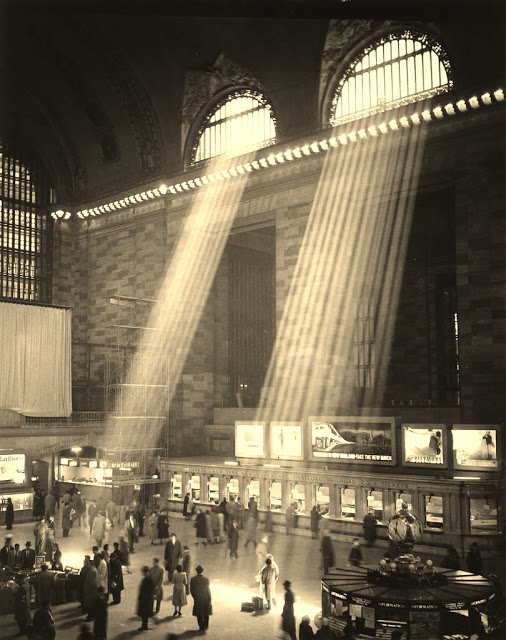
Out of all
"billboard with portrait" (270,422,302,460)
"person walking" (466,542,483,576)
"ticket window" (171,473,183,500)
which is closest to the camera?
"person walking" (466,542,483,576)

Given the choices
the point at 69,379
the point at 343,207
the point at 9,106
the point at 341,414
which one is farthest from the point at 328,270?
the point at 9,106

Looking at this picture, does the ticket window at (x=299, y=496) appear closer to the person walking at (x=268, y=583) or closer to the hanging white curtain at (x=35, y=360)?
the person walking at (x=268, y=583)

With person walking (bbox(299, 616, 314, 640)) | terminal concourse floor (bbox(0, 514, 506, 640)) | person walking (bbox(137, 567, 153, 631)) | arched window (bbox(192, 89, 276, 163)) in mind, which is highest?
arched window (bbox(192, 89, 276, 163))

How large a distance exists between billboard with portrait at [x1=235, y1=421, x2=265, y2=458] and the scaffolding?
3064mm

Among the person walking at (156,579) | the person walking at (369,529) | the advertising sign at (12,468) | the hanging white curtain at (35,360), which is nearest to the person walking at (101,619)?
the person walking at (156,579)

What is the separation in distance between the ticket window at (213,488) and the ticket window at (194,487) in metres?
0.55

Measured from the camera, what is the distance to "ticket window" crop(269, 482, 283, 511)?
71.2ft

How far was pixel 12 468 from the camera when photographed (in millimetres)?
24078

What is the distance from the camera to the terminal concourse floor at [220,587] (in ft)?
38.7

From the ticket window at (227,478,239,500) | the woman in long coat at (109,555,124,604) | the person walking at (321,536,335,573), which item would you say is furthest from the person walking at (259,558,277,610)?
the ticket window at (227,478,239,500)

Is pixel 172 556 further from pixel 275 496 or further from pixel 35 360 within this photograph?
pixel 35 360

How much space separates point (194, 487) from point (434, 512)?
8831 millimetres

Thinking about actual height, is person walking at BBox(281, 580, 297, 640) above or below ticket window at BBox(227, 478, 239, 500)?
below

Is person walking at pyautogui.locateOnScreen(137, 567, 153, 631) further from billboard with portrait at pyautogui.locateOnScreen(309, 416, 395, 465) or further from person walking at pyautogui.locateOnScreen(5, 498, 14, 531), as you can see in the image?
person walking at pyautogui.locateOnScreen(5, 498, 14, 531)
